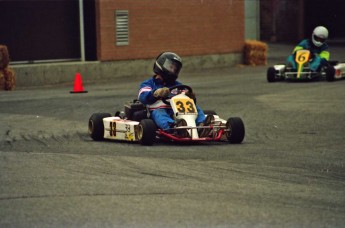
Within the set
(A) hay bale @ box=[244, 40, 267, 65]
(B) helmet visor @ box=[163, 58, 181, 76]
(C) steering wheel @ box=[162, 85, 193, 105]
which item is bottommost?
(A) hay bale @ box=[244, 40, 267, 65]

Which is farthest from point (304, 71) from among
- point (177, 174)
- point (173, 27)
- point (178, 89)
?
point (177, 174)

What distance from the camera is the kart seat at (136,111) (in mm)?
12086

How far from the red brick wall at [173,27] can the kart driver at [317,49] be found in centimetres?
546

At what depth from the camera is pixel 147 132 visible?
1129cm

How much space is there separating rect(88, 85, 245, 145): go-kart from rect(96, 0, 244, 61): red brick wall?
512 inches

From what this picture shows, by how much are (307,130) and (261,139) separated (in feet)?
3.85

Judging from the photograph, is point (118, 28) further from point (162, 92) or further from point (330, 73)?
point (162, 92)

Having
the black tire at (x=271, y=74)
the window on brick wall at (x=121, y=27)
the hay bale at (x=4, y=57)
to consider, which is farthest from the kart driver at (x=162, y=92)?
the window on brick wall at (x=121, y=27)

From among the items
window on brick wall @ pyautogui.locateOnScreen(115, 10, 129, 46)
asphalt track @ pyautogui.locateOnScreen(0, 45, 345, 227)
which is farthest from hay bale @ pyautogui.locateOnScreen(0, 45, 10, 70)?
→ asphalt track @ pyautogui.locateOnScreen(0, 45, 345, 227)

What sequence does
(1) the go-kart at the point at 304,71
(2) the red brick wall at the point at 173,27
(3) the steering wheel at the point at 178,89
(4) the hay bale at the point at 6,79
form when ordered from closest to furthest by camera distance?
1. (3) the steering wheel at the point at 178,89
2. (4) the hay bale at the point at 6,79
3. (1) the go-kart at the point at 304,71
4. (2) the red brick wall at the point at 173,27

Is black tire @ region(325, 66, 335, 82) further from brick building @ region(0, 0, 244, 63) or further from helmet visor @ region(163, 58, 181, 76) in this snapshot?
helmet visor @ region(163, 58, 181, 76)

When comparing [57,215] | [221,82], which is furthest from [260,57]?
[57,215]

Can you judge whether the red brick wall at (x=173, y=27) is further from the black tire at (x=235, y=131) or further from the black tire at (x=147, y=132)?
the black tire at (x=147, y=132)

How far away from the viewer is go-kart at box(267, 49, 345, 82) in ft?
70.8
